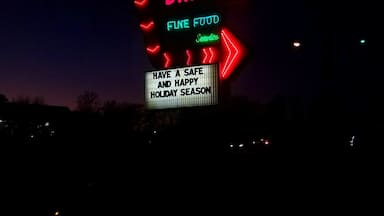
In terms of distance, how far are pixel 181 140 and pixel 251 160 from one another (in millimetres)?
3067

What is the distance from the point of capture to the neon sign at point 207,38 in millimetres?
15320

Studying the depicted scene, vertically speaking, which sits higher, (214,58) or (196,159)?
(214,58)

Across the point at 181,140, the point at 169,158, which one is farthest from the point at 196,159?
the point at 181,140

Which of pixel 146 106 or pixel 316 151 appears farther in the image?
pixel 316 151

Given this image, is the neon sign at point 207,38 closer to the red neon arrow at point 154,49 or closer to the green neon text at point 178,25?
the green neon text at point 178,25

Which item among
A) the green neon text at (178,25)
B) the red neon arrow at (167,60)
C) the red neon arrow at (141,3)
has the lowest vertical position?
the red neon arrow at (167,60)

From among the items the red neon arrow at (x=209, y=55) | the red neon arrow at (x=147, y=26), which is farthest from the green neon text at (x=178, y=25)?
the red neon arrow at (x=209, y=55)

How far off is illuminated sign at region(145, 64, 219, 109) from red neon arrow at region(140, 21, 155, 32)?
1.50 m

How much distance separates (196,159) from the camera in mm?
14383

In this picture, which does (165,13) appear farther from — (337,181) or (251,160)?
(337,181)

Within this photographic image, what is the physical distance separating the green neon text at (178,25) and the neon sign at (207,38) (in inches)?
19.1

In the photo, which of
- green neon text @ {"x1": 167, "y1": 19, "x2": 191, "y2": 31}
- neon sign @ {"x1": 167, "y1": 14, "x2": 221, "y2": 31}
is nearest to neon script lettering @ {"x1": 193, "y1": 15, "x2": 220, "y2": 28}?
neon sign @ {"x1": 167, "y1": 14, "x2": 221, "y2": 31}

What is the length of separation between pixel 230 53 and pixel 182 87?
5.50ft

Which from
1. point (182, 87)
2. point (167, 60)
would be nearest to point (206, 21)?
point (167, 60)
